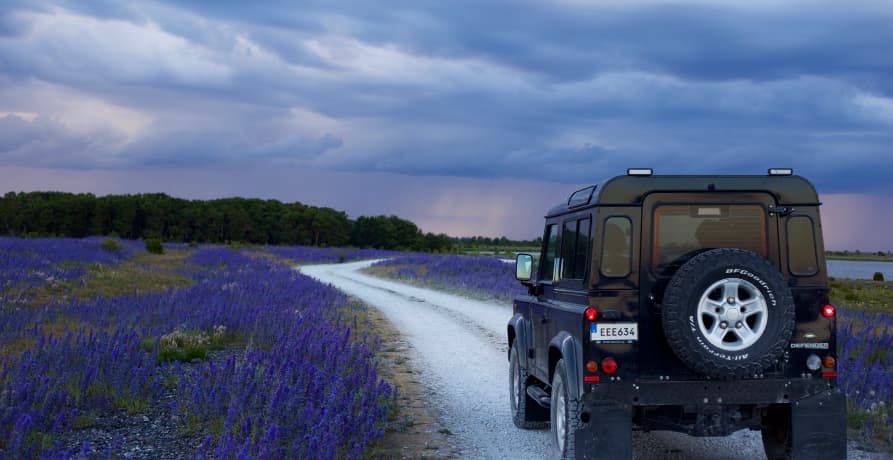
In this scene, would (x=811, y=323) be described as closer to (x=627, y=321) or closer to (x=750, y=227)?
(x=750, y=227)

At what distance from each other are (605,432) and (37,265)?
80.4 ft

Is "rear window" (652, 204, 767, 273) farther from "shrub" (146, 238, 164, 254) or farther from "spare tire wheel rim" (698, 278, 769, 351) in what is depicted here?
"shrub" (146, 238, 164, 254)

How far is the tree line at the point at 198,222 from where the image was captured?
9238 cm

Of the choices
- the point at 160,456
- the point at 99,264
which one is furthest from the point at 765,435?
the point at 99,264

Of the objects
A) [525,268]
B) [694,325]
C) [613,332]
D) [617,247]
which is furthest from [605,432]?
[525,268]

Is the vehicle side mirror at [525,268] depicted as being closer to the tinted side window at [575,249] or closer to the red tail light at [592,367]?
the tinted side window at [575,249]

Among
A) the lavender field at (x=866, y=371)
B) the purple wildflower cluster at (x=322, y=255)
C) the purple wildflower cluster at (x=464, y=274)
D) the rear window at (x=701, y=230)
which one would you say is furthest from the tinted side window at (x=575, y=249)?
the purple wildflower cluster at (x=322, y=255)

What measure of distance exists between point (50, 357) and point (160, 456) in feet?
10.0

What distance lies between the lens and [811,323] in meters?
5.95

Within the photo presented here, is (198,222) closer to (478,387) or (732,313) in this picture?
(478,387)

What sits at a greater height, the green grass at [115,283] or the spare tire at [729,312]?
the spare tire at [729,312]

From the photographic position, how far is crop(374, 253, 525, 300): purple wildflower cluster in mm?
27562

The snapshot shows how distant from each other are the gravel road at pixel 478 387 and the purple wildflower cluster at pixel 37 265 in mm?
9414

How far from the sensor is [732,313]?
17.7 ft
